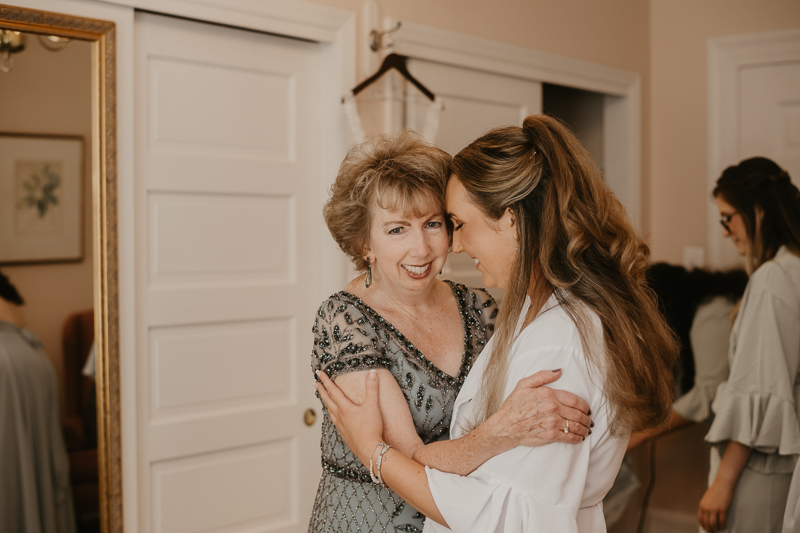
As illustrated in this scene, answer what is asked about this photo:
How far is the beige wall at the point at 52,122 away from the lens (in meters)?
1.83

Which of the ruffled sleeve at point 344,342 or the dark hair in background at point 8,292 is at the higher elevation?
the dark hair in background at point 8,292

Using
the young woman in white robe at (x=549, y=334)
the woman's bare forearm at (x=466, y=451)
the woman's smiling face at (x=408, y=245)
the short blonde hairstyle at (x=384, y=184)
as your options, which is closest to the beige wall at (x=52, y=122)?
the short blonde hairstyle at (x=384, y=184)

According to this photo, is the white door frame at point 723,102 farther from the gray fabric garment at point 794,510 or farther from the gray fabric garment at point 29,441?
the gray fabric garment at point 29,441

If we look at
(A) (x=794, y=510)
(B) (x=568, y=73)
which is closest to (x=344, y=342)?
(A) (x=794, y=510)

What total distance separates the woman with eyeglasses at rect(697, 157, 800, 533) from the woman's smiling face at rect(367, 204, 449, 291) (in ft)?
4.26

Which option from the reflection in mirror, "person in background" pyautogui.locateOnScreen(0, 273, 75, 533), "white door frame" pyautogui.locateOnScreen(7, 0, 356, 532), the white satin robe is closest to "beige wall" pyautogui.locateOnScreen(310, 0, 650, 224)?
"white door frame" pyautogui.locateOnScreen(7, 0, 356, 532)

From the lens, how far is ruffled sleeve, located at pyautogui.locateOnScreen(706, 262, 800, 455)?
2.21 meters

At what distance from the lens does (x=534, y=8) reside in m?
3.12

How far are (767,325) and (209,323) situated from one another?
6.00 ft

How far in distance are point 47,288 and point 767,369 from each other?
222 cm

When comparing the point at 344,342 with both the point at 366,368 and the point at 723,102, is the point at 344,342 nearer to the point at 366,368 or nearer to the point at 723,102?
the point at 366,368

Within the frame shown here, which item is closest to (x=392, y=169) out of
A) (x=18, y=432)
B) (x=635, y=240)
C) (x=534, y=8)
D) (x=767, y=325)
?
(x=635, y=240)

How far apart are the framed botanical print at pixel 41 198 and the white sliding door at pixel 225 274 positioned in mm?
196

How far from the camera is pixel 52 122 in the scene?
1.88 meters
